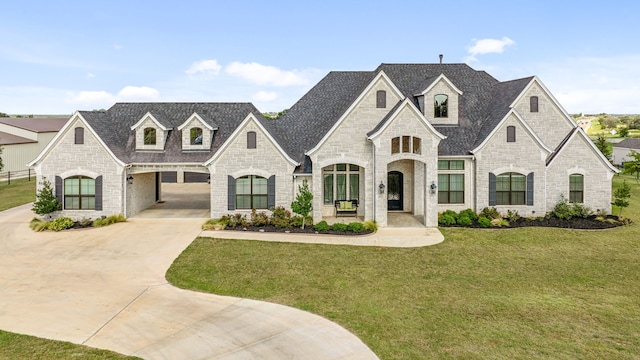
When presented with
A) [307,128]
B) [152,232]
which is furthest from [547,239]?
[152,232]

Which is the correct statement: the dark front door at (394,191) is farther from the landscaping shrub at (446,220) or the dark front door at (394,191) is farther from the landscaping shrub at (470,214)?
the landscaping shrub at (470,214)

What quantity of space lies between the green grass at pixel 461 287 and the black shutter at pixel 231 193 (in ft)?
14.2

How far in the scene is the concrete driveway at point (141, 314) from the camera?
10.3 meters

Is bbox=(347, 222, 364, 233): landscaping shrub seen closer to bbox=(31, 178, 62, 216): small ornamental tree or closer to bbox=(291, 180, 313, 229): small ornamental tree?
bbox=(291, 180, 313, 229): small ornamental tree

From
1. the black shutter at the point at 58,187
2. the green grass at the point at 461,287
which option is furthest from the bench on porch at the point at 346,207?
the black shutter at the point at 58,187

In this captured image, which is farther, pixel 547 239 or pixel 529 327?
pixel 547 239

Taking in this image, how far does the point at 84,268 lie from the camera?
1667 cm

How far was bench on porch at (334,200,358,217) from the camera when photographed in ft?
85.6

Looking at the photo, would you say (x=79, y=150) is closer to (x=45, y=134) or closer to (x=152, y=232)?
(x=152, y=232)

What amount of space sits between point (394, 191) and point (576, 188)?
35.3 ft

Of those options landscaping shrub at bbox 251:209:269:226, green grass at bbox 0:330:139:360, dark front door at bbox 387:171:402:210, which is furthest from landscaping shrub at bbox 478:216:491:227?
green grass at bbox 0:330:139:360

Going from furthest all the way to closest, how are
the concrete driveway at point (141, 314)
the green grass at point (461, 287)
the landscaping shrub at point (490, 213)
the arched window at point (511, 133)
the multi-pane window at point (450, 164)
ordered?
the multi-pane window at point (450, 164) → the arched window at point (511, 133) → the landscaping shrub at point (490, 213) → the green grass at point (461, 287) → the concrete driveway at point (141, 314)

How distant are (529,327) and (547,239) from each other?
1123cm

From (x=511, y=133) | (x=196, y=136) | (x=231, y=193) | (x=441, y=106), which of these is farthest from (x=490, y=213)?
(x=196, y=136)
